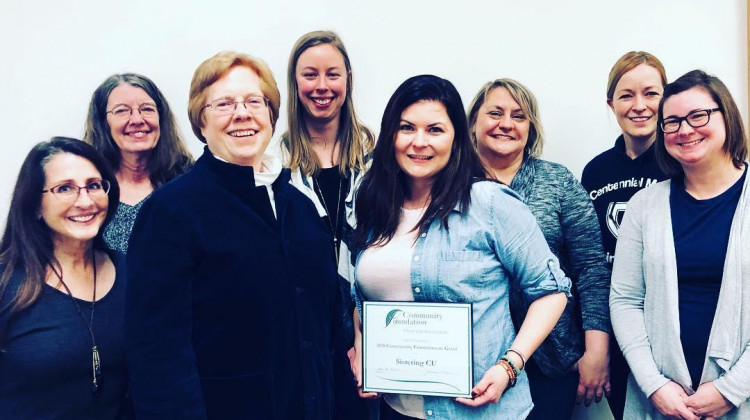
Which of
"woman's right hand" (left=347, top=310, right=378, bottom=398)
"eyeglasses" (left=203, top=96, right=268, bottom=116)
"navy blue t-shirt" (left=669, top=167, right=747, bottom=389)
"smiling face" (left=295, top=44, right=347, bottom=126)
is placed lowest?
"woman's right hand" (left=347, top=310, right=378, bottom=398)

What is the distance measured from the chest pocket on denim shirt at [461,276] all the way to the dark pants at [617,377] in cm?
78

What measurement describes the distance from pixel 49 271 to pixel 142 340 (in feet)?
1.40

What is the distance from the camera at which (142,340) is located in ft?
4.14

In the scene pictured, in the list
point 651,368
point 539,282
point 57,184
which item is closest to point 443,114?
point 539,282

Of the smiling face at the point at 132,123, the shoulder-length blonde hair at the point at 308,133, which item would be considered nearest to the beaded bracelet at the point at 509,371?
the shoulder-length blonde hair at the point at 308,133

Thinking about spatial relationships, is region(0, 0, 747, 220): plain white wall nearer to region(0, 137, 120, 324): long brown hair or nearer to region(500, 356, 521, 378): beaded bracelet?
region(0, 137, 120, 324): long brown hair

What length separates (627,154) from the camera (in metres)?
2.22

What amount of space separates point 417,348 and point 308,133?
103 cm

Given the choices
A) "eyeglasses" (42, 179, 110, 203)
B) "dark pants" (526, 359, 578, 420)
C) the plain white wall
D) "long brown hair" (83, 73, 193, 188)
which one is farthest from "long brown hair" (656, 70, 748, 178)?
"long brown hair" (83, 73, 193, 188)

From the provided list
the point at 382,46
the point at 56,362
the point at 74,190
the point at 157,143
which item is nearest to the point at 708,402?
the point at 56,362

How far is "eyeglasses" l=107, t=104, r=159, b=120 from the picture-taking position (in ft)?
7.33

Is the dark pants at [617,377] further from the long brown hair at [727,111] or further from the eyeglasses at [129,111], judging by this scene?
the eyeglasses at [129,111]

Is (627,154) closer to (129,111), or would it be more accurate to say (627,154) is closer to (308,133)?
(308,133)

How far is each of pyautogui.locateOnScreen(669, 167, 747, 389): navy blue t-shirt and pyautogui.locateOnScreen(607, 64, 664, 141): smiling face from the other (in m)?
0.54
